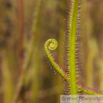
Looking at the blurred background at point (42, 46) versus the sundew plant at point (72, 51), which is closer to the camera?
the sundew plant at point (72, 51)

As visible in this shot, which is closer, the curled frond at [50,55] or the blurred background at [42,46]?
the curled frond at [50,55]

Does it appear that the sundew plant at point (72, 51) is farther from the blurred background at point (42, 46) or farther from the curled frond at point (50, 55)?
the blurred background at point (42, 46)

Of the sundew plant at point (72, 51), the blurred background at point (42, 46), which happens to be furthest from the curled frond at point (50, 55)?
the blurred background at point (42, 46)

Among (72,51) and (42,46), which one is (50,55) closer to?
(72,51)

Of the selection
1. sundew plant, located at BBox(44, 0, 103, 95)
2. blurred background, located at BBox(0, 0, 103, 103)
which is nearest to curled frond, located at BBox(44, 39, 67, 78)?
sundew plant, located at BBox(44, 0, 103, 95)

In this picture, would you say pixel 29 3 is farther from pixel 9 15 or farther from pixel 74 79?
pixel 74 79

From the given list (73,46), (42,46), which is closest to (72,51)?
(73,46)

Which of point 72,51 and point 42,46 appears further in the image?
point 42,46

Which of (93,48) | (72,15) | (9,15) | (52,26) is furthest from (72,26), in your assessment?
(52,26)

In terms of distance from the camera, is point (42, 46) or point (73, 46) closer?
point (73, 46)

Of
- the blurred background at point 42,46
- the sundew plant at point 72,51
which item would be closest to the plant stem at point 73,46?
the sundew plant at point 72,51

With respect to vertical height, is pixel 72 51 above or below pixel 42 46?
below
